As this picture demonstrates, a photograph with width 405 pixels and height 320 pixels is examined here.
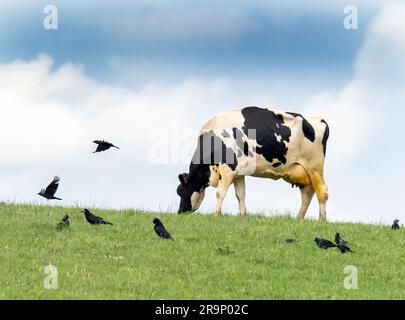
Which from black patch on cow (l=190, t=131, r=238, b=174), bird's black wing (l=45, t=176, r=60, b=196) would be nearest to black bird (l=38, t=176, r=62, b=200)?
bird's black wing (l=45, t=176, r=60, b=196)

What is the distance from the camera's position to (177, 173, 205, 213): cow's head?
28.5 metres

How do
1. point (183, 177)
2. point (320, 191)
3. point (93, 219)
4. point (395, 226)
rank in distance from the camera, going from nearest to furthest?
point (93, 219)
point (395, 226)
point (320, 191)
point (183, 177)

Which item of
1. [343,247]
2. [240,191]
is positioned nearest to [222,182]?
[240,191]

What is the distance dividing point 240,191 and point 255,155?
1229 mm

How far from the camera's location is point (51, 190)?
26750 mm

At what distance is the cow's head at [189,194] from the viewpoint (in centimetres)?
2853

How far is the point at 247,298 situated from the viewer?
16719mm

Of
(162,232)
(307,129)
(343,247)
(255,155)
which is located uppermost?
(307,129)

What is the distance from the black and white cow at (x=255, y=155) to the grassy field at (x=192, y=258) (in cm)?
264

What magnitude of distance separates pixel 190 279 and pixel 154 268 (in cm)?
117

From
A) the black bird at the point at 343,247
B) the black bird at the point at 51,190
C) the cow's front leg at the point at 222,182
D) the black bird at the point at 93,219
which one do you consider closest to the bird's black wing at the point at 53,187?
the black bird at the point at 51,190

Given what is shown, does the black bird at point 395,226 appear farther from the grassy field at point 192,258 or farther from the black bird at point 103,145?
the black bird at point 103,145

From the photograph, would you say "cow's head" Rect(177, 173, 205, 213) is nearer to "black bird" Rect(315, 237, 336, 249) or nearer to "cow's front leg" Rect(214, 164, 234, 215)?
"cow's front leg" Rect(214, 164, 234, 215)

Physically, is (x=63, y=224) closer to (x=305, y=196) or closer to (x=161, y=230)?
(x=161, y=230)
